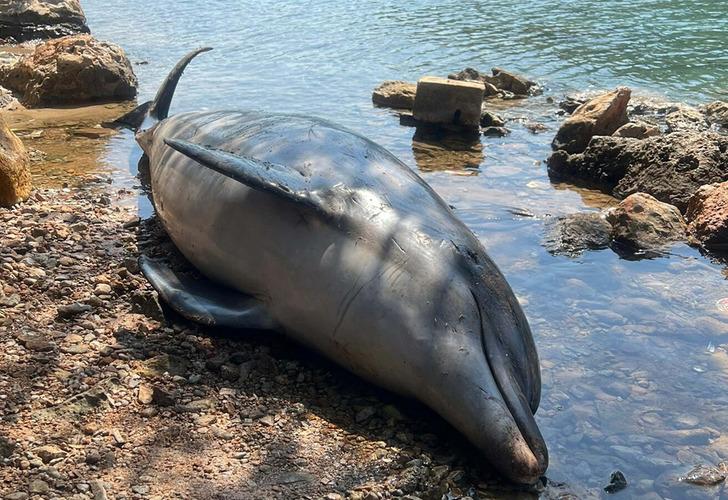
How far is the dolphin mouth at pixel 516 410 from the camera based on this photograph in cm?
367

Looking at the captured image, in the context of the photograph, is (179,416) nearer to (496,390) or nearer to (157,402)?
(157,402)

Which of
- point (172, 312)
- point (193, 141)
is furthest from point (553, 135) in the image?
point (172, 312)

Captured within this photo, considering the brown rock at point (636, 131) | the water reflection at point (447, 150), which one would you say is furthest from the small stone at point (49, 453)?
the brown rock at point (636, 131)

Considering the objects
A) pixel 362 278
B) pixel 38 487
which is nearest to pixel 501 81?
pixel 362 278

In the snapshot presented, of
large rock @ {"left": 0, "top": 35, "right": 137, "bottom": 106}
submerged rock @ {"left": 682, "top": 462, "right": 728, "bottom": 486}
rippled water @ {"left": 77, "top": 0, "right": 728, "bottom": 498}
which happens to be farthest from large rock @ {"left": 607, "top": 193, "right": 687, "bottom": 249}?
large rock @ {"left": 0, "top": 35, "right": 137, "bottom": 106}

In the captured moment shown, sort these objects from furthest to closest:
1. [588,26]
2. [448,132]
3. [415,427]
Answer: [588,26]
[448,132]
[415,427]

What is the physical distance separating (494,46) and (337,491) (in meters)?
14.2

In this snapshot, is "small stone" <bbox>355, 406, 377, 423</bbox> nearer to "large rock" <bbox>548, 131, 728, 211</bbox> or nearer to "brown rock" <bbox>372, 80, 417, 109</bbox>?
"large rock" <bbox>548, 131, 728, 211</bbox>

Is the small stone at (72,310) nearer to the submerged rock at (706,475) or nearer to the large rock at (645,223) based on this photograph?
the submerged rock at (706,475)

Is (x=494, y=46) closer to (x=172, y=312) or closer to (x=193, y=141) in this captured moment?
(x=193, y=141)

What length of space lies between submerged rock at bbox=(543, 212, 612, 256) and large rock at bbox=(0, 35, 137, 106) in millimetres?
6720

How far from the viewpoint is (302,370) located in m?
4.51

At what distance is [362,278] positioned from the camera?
4293 mm

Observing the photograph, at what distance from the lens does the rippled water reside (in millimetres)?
4383
